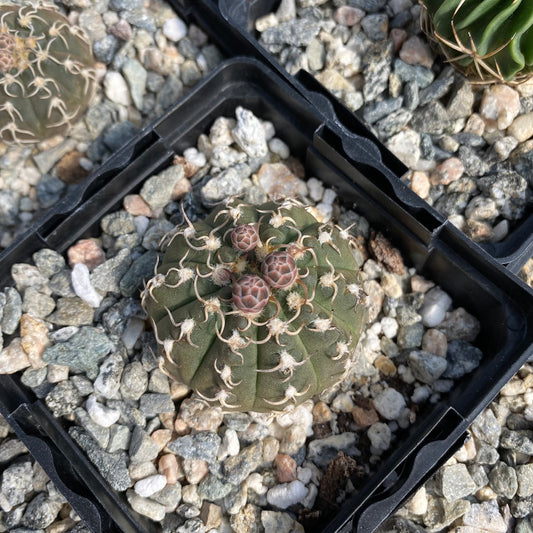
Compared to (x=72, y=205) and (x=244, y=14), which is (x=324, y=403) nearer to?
(x=72, y=205)

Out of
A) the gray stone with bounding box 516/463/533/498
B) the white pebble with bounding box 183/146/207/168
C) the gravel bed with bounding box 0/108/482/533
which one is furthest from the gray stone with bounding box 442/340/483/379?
the white pebble with bounding box 183/146/207/168

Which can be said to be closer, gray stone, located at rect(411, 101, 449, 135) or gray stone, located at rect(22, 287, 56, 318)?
gray stone, located at rect(22, 287, 56, 318)

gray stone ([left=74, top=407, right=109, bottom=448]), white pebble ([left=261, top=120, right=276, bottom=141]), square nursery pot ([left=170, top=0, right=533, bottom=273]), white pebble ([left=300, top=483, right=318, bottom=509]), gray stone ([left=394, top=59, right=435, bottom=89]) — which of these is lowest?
gray stone ([left=74, top=407, right=109, bottom=448])

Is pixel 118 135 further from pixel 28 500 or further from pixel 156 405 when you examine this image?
pixel 28 500

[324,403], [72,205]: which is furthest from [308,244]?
[72,205]

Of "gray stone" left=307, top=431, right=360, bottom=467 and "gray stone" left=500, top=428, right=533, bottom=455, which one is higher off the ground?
"gray stone" left=500, top=428, right=533, bottom=455

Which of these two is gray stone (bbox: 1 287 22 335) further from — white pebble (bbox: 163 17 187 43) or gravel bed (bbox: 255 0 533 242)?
gravel bed (bbox: 255 0 533 242)
